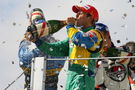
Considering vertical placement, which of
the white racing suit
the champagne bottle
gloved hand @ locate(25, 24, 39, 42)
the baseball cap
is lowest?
the white racing suit

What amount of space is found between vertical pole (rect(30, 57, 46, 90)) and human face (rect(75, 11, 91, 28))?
34.0 inches

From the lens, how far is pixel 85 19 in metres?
5.80

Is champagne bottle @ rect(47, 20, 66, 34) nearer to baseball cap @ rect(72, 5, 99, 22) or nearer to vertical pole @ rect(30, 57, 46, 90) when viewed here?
baseball cap @ rect(72, 5, 99, 22)

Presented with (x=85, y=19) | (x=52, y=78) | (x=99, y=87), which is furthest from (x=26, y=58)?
(x=85, y=19)

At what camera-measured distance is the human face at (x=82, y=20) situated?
577cm

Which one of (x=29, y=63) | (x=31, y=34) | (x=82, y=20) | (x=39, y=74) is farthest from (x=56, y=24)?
(x=29, y=63)

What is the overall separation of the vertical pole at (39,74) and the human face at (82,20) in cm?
86

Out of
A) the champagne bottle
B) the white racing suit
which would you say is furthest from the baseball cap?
the white racing suit

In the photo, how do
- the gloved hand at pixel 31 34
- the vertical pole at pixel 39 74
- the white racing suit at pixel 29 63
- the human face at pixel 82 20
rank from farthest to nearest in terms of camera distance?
1. the white racing suit at pixel 29 63
2. the human face at pixel 82 20
3. the gloved hand at pixel 31 34
4. the vertical pole at pixel 39 74

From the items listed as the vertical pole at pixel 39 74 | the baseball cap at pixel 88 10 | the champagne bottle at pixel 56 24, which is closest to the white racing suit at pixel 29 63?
the champagne bottle at pixel 56 24

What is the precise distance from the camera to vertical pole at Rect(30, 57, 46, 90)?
16.7 feet

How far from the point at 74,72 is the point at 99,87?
170 cm

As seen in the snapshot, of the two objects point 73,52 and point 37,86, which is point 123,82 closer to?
point 73,52

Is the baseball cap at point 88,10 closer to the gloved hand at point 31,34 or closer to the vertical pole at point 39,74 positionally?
the gloved hand at point 31,34
